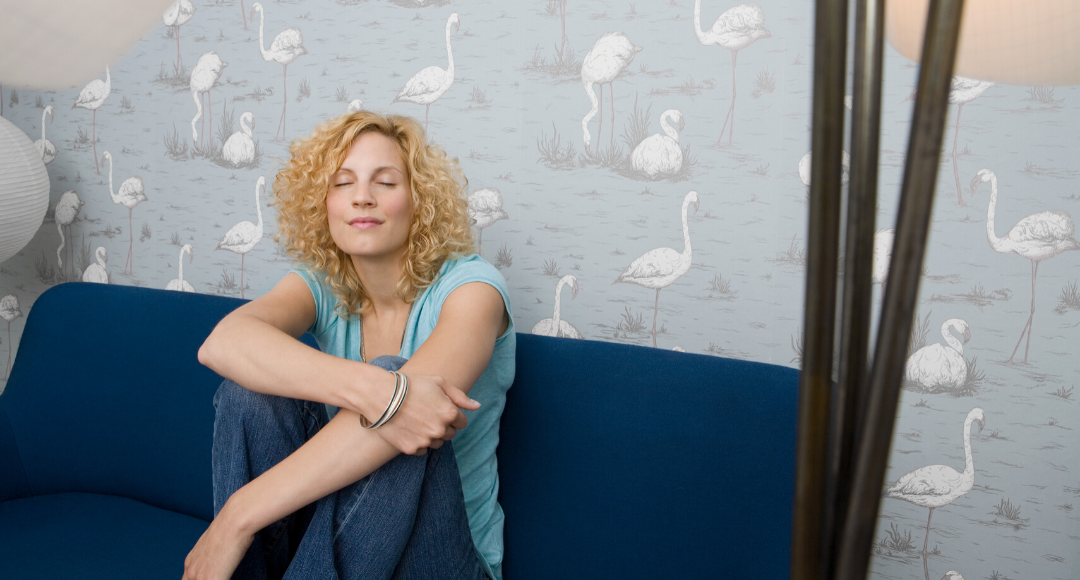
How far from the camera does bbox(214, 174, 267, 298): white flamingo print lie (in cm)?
196

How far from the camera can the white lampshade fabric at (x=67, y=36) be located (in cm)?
209

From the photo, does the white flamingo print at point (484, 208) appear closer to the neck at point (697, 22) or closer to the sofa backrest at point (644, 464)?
the sofa backrest at point (644, 464)

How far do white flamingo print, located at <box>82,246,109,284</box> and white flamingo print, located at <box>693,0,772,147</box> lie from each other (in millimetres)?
1965

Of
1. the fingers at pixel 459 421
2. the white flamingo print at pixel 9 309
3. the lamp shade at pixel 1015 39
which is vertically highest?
the lamp shade at pixel 1015 39

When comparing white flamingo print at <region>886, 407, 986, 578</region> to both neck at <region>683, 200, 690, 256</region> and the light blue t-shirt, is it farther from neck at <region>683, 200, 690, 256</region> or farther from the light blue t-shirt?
the light blue t-shirt

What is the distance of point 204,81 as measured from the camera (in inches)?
78.4

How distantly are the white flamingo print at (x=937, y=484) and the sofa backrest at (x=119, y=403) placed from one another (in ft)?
5.14

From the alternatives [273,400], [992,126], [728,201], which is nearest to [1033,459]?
[992,126]

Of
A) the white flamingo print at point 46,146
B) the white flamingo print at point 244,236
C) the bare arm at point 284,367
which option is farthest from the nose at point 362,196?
the white flamingo print at point 46,146

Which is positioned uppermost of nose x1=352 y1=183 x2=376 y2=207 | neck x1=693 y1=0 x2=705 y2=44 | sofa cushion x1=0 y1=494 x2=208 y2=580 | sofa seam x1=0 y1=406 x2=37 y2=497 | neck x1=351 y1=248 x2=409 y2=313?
neck x1=693 y1=0 x2=705 y2=44

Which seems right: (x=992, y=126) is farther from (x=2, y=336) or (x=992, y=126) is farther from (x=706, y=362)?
(x=2, y=336)

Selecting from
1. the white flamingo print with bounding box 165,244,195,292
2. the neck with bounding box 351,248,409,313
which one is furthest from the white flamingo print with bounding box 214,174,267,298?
the neck with bounding box 351,248,409,313

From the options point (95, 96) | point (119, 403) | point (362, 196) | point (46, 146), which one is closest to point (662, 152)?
point (362, 196)

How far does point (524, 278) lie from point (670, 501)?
66 cm
